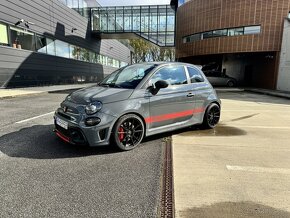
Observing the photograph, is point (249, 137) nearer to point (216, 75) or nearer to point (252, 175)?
point (252, 175)

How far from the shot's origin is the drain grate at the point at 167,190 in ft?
8.62

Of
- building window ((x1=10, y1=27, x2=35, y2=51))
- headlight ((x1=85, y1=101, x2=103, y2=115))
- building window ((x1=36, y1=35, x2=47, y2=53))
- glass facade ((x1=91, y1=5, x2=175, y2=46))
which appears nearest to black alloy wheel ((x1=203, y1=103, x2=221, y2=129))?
headlight ((x1=85, y1=101, x2=103, y2=115))

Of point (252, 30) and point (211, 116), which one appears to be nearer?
point (211, 116)

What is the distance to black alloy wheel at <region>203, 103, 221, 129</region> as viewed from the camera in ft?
20.1

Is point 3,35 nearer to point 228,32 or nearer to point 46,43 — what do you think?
point 46,43

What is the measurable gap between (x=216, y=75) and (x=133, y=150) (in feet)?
77.5

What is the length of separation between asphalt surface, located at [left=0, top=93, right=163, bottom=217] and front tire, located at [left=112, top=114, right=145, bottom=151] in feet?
0.51

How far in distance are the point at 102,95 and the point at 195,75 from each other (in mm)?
2571

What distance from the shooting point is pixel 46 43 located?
19.9 metres

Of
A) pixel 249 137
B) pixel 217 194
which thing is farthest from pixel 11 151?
pixel 249 137

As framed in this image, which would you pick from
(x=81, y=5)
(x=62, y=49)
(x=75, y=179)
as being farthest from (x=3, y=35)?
(x=75, y=179)

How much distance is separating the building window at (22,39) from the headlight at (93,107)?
14.6 m

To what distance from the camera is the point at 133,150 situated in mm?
4523

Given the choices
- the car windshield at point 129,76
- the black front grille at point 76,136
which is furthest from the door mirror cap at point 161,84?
the black front grille at point 76,136
